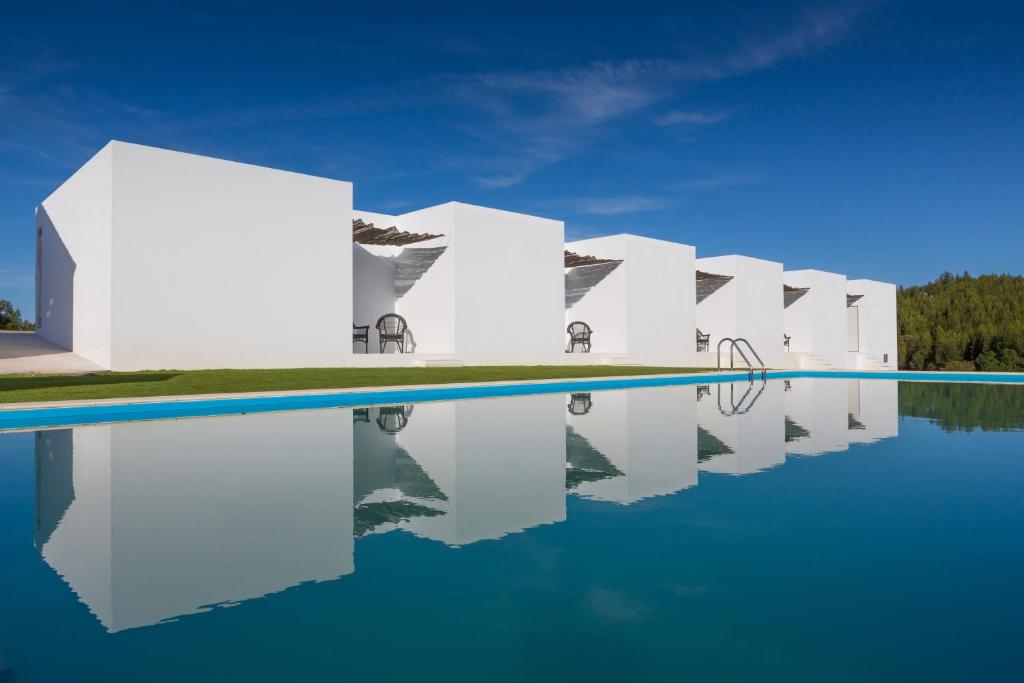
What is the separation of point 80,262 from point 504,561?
12.9 metres

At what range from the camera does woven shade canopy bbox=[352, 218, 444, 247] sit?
14.5 meters

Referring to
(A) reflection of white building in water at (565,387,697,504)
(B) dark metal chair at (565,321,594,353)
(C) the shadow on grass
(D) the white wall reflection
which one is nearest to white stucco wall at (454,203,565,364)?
(B) dark metal chair at (565,321,594,353)

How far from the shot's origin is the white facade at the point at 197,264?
11.0 m

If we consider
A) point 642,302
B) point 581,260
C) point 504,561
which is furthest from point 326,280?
point 504,561

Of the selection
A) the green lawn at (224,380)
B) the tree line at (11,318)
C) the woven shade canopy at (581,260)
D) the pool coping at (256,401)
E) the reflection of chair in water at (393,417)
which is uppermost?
the woven shade canopy at (581,260)

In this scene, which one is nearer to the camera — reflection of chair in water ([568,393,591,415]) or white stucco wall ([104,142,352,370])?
reflection of chair in water ([568,393,591,415])

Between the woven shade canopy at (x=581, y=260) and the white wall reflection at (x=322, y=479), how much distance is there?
10234 mm

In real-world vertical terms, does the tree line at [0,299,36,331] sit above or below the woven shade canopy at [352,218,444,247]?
below

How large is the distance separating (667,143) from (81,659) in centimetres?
2504

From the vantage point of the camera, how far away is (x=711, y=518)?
3447mm

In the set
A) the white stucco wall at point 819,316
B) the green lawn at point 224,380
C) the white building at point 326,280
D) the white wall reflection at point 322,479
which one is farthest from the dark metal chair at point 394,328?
the white stucco wall at point 819,316

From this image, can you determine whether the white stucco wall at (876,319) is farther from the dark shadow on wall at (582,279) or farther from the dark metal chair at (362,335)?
the dark metal chair at (362,335)

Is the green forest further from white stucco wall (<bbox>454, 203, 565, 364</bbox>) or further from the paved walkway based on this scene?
the paved walkway

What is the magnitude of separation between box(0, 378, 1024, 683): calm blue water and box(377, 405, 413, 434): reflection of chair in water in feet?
3.30
